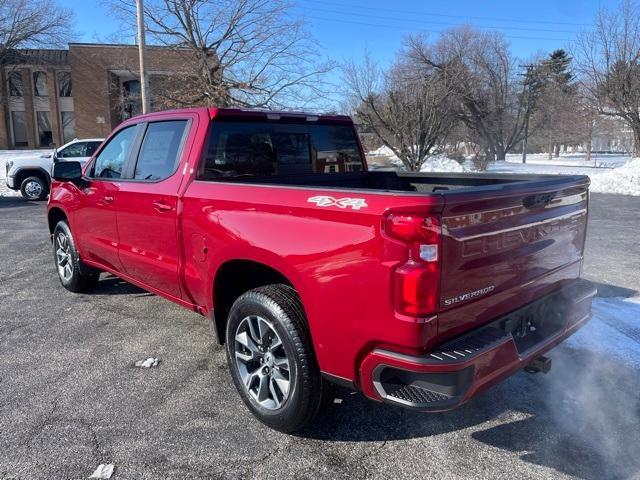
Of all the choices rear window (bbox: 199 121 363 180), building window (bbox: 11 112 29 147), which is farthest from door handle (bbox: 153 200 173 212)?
building window (bbox: 11 112 29 147)

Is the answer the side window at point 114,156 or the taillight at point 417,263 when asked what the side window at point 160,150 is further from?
A: the taillight at point 417,263

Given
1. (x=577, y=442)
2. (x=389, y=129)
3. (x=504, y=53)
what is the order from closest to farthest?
(x=577, y=442) < (x=389, y=129) < (x=504, y=53)

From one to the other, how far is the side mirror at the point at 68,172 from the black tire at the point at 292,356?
9.69 ft

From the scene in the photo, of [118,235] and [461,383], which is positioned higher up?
[118,235]

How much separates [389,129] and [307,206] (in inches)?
699

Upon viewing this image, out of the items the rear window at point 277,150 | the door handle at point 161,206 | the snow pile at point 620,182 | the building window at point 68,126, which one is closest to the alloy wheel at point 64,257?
the door handle at point 161,206

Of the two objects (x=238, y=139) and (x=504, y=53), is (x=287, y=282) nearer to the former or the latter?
(x=238, y=139)

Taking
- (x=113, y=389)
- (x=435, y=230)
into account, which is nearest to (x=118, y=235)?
(x=113, y=389)

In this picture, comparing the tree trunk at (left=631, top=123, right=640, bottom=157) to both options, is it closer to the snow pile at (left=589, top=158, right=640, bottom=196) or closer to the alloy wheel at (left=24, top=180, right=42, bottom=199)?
the snow pile at (left=589, top=158, right=640, bottom=196)

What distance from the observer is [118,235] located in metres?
4.42

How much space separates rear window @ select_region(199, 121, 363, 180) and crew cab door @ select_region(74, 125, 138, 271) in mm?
1113

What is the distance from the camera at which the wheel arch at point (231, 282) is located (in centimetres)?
318

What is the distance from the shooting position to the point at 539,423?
3074 mm

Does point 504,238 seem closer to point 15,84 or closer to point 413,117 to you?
point 413,117
